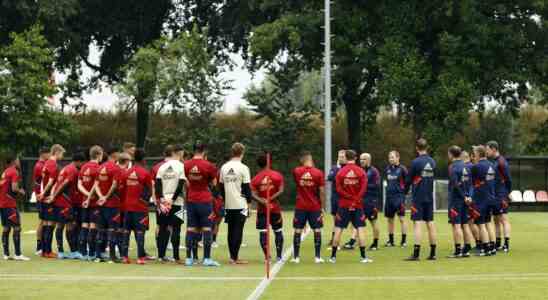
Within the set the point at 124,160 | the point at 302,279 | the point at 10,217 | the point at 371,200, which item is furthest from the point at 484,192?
the point at 10,217

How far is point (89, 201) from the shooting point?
21.7m

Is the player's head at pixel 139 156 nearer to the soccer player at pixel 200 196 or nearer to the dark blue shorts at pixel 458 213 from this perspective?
the soccer player at pixel 200 196

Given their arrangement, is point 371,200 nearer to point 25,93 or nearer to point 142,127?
point 25,93

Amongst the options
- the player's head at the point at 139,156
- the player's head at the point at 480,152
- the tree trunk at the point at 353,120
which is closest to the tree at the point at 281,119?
the tree trunk at the point at 353,120

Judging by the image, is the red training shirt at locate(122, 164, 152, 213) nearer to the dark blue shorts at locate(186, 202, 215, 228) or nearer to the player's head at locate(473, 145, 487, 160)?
the dark blue shorts at locate(186, 202, 215, 228)

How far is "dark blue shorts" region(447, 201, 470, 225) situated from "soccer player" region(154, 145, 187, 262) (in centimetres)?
512

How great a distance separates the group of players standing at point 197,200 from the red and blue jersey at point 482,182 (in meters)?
0.02

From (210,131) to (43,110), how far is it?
7.28 metres

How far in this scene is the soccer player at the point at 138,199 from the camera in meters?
21.0

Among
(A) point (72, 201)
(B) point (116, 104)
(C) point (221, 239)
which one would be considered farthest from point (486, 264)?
(B) point (116, 104)

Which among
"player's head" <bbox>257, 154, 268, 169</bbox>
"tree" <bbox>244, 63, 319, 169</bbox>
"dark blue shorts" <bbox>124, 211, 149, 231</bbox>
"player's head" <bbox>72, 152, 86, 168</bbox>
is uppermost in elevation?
"tree" <bbox>244, 63, 319, 169</bbox>

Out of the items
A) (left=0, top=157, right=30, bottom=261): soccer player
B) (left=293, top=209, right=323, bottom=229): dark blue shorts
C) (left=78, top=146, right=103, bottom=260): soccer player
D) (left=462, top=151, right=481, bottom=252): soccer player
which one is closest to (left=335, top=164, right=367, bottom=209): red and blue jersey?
(left=293, top=209, right=323, bottom=229): dark blue shorts

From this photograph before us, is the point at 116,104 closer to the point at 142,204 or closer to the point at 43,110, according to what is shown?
the point at 43,110

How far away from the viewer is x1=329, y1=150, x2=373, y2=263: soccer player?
21.1 meters
